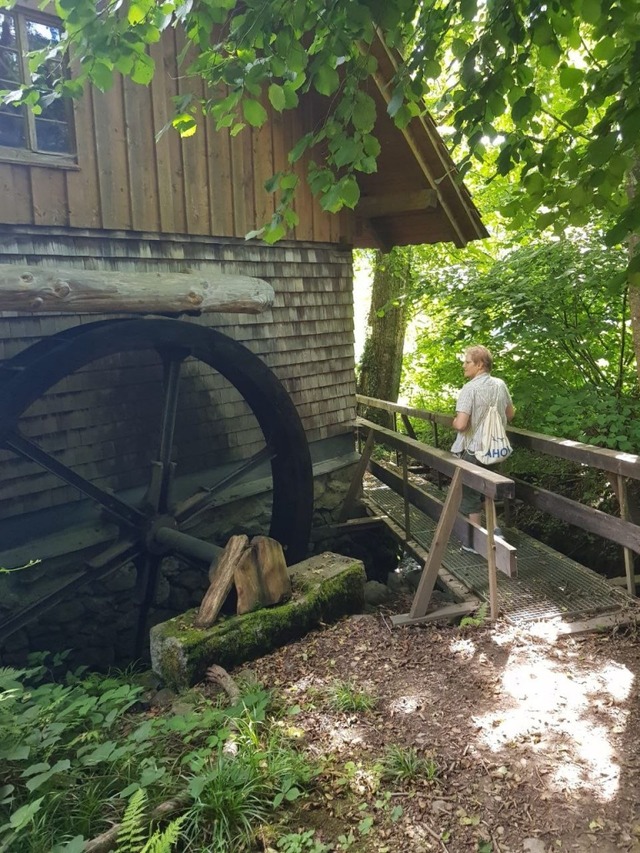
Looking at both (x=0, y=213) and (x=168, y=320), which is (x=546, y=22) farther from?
(x=0, y=213)

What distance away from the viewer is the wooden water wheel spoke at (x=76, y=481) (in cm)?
392

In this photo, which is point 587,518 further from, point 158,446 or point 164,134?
point 164,134

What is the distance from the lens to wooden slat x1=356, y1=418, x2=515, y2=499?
3369 millimetres

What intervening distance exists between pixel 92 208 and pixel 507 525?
3935mm

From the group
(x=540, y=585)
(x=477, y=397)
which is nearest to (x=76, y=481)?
(x=477, y=397)

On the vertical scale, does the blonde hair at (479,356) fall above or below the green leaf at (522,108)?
below

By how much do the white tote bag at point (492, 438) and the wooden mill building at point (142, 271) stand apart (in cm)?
162

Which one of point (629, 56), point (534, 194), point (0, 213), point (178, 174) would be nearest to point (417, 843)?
point (534, 194)

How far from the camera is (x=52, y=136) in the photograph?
4.29 m

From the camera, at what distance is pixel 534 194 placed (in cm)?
258

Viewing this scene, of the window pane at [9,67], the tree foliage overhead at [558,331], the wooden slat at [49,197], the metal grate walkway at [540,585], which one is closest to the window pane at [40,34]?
the window pane at [9,67]

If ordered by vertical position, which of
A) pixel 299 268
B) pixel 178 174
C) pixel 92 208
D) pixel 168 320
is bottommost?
pixel 168 320

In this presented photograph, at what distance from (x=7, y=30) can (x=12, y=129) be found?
2.01 ft

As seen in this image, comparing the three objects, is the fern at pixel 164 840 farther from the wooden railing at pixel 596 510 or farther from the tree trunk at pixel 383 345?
the tree trunk at pixel 383 345
